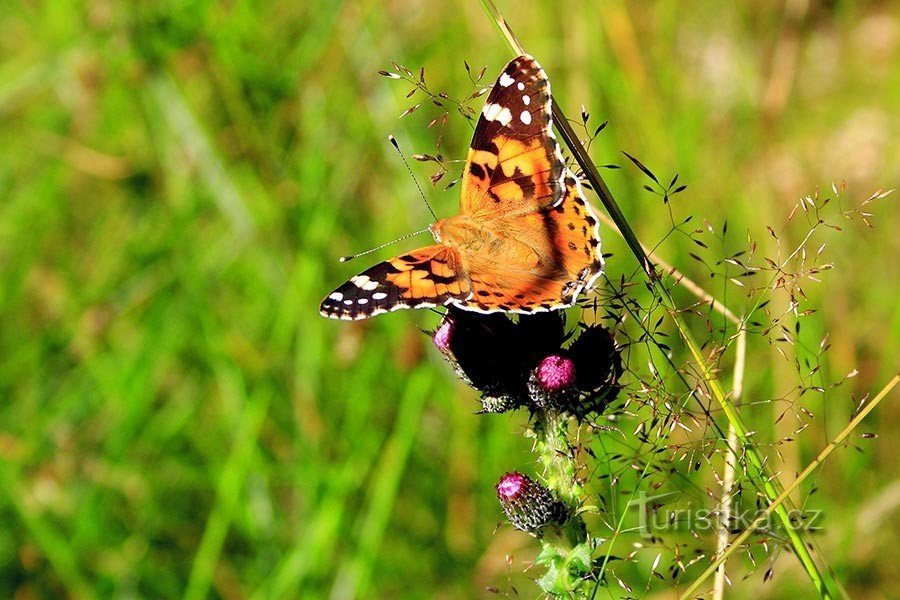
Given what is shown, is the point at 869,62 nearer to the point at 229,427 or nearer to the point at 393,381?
the point at 393,381

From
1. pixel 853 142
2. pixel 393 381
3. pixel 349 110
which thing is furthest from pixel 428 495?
pixel 853 142

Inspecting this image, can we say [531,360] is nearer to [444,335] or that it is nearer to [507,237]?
[444,335]

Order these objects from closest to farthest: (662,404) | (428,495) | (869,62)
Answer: (662,404)
(428,495)
(869,62)

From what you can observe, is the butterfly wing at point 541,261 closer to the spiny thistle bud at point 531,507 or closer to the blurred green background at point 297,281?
the spiny thistle bud at point 531,507

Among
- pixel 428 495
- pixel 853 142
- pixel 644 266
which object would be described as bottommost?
pixel 428 495

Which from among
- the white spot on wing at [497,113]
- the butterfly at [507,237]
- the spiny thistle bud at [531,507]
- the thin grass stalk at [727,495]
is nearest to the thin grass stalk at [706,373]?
the thin grass stalk at [727,495]

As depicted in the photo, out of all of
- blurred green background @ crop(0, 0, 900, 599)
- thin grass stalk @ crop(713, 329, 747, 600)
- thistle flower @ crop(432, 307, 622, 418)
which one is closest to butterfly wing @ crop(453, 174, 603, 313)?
thistle flower @ crop(432, 307, 622, 418)

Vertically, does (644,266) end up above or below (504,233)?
above

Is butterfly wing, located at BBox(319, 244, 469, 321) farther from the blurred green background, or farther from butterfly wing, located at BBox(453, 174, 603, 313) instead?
the blurred green background

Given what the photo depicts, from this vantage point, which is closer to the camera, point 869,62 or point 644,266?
point 644,266

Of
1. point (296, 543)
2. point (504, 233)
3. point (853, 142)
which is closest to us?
point (504, 233)
